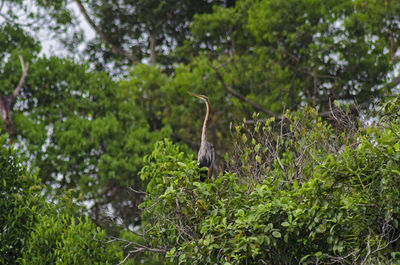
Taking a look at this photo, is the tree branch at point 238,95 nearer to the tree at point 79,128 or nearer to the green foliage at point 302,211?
the tree at point 79,128

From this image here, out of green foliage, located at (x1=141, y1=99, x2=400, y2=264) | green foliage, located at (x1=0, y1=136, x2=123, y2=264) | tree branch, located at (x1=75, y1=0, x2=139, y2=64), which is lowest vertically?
tree branch, located at (x1=75, y1=0, x2=139, y2=64)

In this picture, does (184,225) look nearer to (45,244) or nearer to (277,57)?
(45,244)

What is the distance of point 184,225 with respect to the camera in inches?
293

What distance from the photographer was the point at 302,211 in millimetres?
6242

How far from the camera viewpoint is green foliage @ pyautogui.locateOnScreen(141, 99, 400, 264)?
20.1 feet

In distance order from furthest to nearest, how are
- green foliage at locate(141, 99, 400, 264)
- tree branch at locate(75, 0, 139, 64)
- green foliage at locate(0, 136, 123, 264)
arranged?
tree branch at locate(75, 0, 139, 64), green foliage at locate(0, 136, 123, 264), green foliage at locate(141, 99, 400, 264)

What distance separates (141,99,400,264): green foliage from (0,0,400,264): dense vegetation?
0.9 inches

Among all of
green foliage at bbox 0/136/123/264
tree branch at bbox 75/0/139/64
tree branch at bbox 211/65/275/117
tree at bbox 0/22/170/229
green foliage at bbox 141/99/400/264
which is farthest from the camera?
tree branch at bbox 75/0/139/64

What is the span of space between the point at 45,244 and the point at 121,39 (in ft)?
47.3

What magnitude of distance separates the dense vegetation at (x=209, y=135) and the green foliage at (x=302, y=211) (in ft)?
0.07

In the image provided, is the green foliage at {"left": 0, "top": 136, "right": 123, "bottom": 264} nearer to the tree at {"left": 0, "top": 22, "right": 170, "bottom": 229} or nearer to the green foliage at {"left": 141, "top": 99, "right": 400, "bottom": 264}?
the green foliage at {"left": 141, "top": 99, "right": 400, "bottom": 264}

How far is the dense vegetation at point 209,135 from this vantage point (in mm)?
6398

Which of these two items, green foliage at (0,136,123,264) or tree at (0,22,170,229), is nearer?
green foliage at (0,136,123,264)

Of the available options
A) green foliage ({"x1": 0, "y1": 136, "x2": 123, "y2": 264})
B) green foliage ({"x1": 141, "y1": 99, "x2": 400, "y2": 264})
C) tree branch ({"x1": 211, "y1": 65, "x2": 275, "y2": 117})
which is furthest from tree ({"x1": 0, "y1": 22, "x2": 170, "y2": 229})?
green foliage ({"x1": 141, "y1": 99, "x2": 400, "y2": 264})
